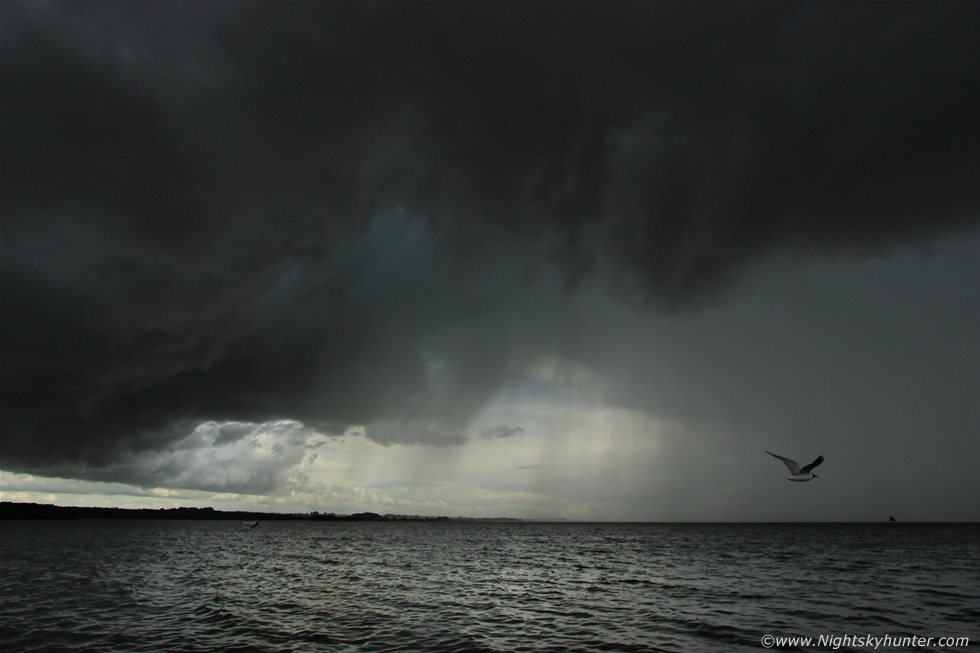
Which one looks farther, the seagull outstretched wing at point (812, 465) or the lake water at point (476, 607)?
the seagull outstretched wing at point (812, 465)

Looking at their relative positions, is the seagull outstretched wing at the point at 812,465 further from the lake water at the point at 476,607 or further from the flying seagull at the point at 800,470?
the lake water at the point at 476,607

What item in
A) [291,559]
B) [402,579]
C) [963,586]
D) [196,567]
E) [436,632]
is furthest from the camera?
[291,559]

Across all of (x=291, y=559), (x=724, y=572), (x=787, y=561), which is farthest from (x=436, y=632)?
(x=787, y=561)

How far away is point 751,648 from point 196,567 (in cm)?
4640

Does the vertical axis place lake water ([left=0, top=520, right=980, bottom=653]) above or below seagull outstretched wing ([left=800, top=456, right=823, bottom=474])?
below

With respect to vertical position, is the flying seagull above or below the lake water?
above

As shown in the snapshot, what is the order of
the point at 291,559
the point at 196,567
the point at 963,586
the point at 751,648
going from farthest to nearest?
the point at 291,559, the point at 196,567, the point at 963,586, the point at 751,648

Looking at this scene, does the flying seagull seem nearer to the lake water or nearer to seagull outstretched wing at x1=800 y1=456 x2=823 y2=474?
seagull outstretched wing at x1=800 y1=456 x2=823 y2=474

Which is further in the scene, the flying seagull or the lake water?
the flying seagull

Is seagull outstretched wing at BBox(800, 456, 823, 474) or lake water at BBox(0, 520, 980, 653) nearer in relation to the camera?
lake water at BBox(0, 520, 980, 653)

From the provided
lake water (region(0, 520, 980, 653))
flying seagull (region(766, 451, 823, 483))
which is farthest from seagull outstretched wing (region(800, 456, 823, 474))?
lake water (region(0, 520, 980, 653))

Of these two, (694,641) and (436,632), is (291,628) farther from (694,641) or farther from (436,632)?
(694,641)

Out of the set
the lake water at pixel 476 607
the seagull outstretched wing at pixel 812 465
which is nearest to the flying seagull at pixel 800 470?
the seagull outstretched wing at pixel 812 465

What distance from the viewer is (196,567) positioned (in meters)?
46.6
